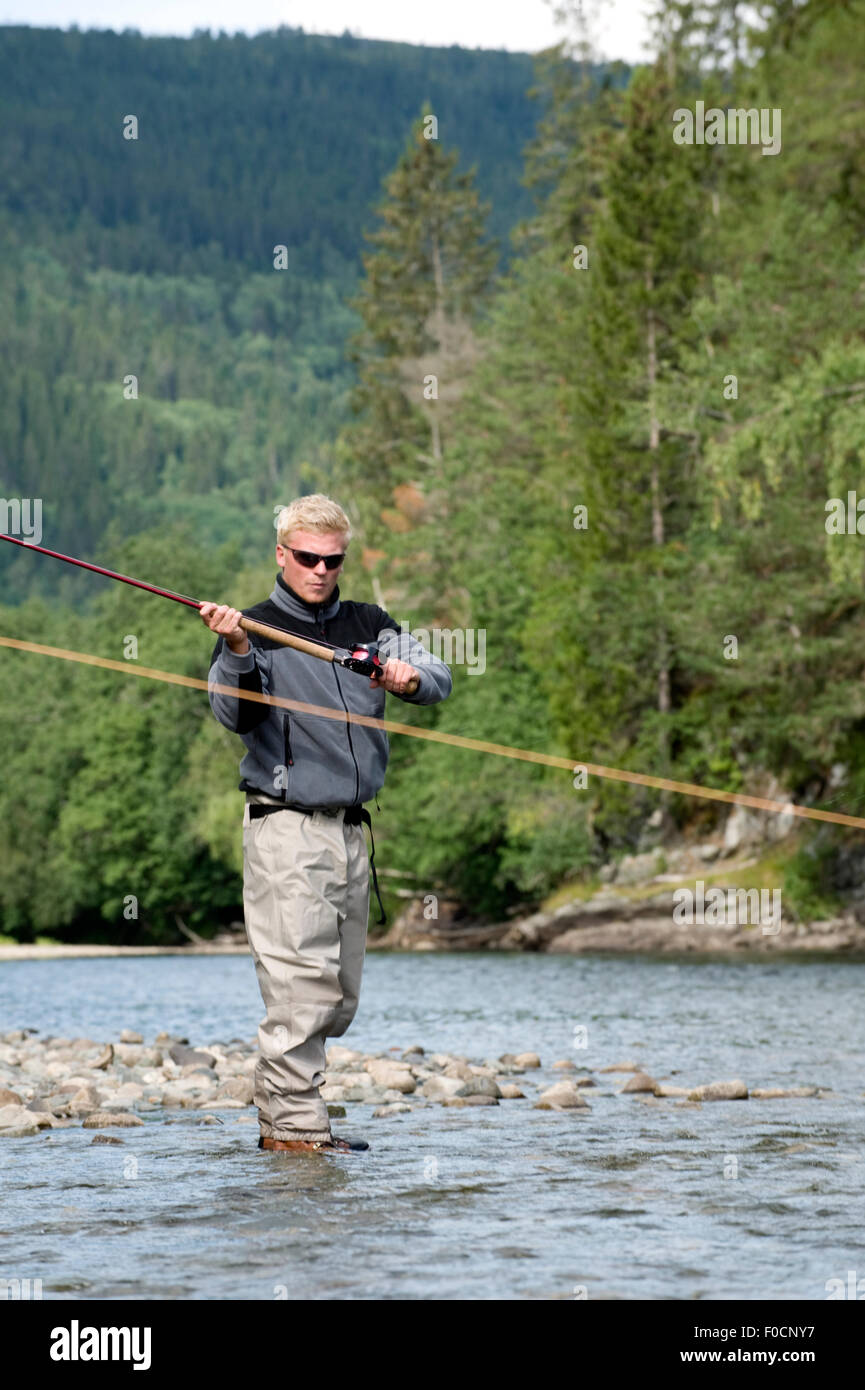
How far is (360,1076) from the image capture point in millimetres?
10469

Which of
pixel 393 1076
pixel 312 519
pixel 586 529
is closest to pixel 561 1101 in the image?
pixel 393 1076

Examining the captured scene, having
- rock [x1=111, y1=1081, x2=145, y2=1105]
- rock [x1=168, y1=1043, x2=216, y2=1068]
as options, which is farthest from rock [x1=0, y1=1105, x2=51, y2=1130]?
rock [x1=168, y1=1043, x2=216, y2=1068]

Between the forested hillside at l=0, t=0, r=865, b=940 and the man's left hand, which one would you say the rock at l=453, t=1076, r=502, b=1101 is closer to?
the man's left hand

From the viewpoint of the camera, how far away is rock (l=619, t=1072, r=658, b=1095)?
9531 millimetres

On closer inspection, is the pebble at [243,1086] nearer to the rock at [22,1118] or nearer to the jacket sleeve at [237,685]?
the rock at [22,1118]

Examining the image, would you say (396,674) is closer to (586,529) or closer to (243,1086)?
(243,1086)

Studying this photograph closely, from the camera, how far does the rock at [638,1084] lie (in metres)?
9.53

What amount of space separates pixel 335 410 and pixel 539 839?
153254mm

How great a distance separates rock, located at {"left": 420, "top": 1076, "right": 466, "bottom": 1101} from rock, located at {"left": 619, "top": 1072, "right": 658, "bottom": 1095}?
0.86m

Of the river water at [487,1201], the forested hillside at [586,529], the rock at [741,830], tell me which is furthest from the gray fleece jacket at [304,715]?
the rock at [741,830]

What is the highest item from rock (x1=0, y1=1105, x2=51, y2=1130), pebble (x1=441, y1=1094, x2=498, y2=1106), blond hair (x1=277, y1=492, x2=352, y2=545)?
blond hair (x1=277, y1=492, x2=352, y2=545)

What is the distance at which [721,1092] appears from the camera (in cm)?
916

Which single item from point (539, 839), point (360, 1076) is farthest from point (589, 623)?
point (360, 1076)

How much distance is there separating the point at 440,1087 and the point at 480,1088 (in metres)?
0.30
